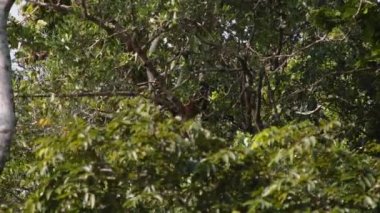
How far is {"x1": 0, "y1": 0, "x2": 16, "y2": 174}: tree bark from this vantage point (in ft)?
11.3

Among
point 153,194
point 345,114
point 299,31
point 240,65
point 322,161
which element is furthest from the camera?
point 345,114

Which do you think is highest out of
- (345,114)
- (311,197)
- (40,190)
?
(345,114)

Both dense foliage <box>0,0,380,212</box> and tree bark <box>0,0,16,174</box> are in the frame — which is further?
tree bark <box>0,0,16,174</box>

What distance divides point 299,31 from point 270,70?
0.44 meters

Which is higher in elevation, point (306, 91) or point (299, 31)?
point (299, 31)

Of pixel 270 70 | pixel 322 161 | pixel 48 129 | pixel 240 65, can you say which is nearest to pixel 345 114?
pixel 270 70

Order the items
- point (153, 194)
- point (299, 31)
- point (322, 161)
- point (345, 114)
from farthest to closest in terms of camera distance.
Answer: point (345, 114) < point (299, 31) < point (322, 161) < point (153, 194)

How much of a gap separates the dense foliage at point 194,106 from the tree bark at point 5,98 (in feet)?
0.52

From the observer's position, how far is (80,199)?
3133 mm

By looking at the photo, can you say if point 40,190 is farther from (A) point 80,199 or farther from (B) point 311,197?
(B) point 311,197

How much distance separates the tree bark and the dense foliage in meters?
0.16

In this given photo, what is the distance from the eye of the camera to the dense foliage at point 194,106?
123 inches

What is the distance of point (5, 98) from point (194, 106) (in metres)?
3.14

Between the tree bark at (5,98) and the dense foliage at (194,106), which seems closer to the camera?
the dense foliage at (194,106)
